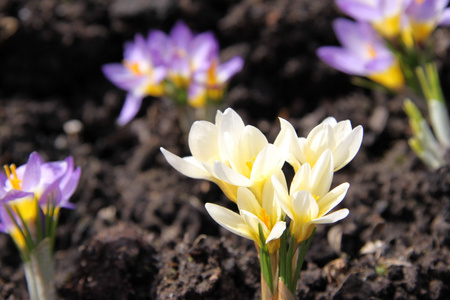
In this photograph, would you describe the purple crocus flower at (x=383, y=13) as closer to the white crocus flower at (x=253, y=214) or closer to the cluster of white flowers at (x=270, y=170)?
the cluster of white flowers at (x=270, y=170)

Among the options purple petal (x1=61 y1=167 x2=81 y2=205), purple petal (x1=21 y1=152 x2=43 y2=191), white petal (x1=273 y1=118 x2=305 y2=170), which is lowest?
white petal (x1=273 y1=118 x2=305 y2=170)

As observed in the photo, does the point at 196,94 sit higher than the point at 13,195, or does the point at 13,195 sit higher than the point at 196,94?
the point at 196,94

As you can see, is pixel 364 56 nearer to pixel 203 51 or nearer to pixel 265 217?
pixel 203 51

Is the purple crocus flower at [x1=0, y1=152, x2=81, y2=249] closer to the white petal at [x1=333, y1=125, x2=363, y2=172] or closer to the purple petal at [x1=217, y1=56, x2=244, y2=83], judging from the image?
the white petal at [x1=333, y1=125, x2=363, y2=172]

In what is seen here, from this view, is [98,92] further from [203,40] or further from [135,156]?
A: [203,40]

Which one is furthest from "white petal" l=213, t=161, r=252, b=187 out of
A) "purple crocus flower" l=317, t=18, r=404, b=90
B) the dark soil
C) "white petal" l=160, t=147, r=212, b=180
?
"purple crocus flower" l=317, t=18, r=404, b=90

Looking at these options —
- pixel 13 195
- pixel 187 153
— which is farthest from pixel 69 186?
pixel 187 153
